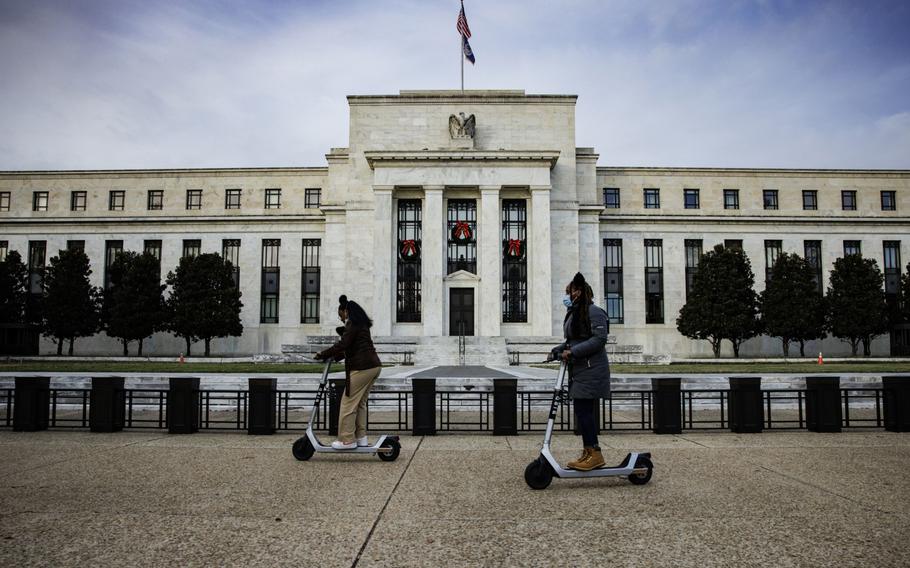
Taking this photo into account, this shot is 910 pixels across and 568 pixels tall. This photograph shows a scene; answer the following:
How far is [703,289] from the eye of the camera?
44625 mm

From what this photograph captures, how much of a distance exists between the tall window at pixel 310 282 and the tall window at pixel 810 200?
38017mm

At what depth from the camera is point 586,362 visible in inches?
318

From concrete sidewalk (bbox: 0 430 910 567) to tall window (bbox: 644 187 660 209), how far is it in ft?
137

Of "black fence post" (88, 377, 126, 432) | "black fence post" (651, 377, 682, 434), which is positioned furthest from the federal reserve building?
"black fence post" (651, 377, 682, 434)

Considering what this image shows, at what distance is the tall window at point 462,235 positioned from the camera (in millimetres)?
45188

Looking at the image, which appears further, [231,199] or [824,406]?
[231,199]

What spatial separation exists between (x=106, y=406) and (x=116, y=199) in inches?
1784

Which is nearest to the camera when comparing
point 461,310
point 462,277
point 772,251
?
point 462,277

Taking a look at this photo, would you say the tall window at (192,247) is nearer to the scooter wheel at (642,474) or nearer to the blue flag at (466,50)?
the blue flag at (466,50)

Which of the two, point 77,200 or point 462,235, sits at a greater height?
point 77,200

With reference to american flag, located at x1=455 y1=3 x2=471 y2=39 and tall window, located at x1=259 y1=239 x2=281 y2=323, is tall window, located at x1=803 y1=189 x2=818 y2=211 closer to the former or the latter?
american flag, located at x1=455 y1=3 x2=471 y2=39

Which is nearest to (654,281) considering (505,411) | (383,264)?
(383,264)

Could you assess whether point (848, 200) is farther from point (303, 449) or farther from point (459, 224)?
point (303, 449)

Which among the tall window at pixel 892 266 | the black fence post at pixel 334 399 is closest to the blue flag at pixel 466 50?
the tall window at pixel 892 266
